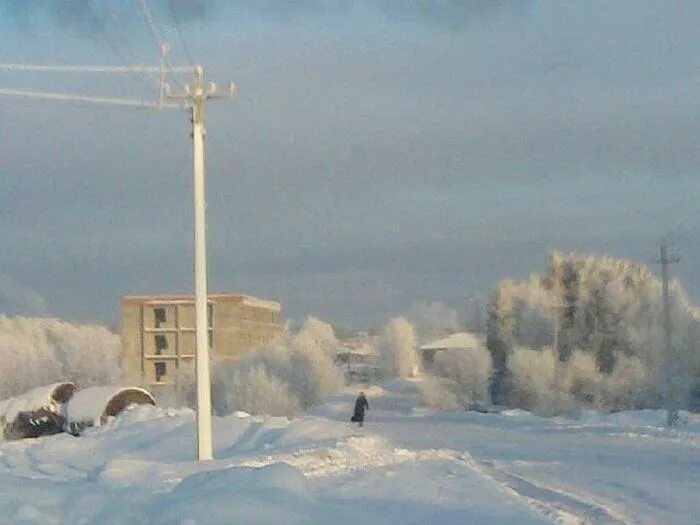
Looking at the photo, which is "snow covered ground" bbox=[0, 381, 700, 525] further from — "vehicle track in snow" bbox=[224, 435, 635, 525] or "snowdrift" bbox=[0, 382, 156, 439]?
"snowdrift" bbox=[0, 382, 156, 439]

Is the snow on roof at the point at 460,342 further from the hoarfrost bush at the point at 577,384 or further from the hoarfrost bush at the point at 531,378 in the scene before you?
the hoarfrost bush at the point at 577,384

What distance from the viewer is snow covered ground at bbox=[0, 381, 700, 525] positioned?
48.1 feet

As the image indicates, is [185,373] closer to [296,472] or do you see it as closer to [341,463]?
[341,463]

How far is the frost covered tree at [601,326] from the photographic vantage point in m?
73.1

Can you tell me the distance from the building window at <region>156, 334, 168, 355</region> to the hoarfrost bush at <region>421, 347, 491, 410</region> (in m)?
36.3

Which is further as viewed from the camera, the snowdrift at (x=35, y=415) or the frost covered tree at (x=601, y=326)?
the frost covered tree at (x=601, y=326)

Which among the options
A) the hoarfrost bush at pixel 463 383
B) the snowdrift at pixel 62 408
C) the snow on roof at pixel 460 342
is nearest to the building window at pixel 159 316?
the snow on roof at pixel 460 342

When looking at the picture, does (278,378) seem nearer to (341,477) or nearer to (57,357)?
(57,357)

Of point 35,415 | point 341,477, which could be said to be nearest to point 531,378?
point 35,415

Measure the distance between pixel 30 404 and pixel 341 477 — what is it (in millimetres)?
37925

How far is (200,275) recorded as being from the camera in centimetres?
2723

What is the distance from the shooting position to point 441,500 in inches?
669

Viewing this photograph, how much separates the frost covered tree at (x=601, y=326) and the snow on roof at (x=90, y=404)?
92.3 feet

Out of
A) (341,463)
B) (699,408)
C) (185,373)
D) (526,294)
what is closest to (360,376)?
(185,373)
